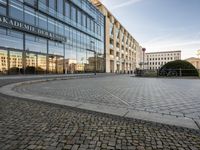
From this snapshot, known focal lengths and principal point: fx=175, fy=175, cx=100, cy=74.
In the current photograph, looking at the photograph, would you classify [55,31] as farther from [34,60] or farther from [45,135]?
[45,135]

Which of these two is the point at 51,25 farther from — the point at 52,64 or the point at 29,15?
the point at 52,64

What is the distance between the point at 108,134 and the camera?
12.9 feet

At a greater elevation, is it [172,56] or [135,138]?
[172,56]

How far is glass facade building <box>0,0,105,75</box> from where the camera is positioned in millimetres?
23953

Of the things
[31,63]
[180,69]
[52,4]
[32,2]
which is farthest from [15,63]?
[180,69]

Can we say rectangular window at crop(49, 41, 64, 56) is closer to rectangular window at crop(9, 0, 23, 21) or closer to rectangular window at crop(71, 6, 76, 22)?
rectangular window at crop(9, 0, 23, 21)

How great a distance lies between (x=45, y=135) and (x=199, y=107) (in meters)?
5.55

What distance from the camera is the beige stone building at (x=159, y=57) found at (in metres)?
144

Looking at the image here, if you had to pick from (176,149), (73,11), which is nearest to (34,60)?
(73,11)

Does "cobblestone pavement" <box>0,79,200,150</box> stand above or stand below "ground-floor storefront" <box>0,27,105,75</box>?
below

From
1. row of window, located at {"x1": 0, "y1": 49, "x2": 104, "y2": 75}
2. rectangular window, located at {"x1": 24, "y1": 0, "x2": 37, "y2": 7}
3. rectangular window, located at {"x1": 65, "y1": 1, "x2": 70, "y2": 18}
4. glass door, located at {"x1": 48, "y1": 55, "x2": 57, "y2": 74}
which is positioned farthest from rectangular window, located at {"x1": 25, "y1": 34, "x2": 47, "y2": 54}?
rectangular window, located at {"x1": 65, "y1": 1, "x2": 70, "y2": 18}

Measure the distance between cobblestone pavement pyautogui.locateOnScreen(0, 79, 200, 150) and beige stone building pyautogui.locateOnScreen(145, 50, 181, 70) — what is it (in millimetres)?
145463

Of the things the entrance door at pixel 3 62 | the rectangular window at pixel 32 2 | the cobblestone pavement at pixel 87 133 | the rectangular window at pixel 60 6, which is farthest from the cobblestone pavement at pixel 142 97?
the rectangular window at pixel 60 6

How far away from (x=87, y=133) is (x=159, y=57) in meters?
155
